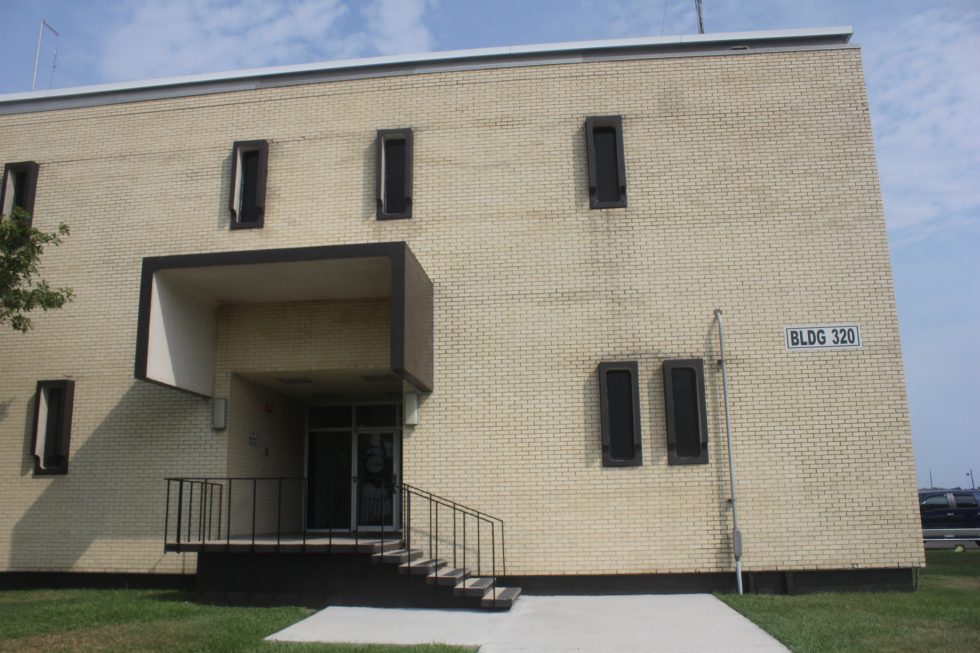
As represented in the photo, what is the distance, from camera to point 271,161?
13109 millimetres

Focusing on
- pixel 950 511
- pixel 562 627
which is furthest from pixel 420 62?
pixel 950 511

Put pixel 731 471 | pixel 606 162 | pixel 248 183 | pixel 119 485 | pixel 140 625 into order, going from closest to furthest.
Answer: pixel 140 625 → pixel 731 471 → pixel 119 485 → pixel 606 162 → pixel 248 183

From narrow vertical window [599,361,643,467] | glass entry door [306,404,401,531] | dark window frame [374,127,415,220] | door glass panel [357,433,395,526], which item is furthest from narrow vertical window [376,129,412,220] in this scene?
door glass panel [357,433,395,526]

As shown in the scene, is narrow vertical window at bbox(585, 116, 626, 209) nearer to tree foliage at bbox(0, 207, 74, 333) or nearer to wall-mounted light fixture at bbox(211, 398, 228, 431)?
wall-mounted light fixture at bbox(211, 398, 228, 431)

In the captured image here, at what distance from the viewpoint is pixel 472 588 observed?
9.77 m

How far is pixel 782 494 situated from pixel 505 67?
24.5ft

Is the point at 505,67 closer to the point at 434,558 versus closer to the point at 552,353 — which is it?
the point at 552,353

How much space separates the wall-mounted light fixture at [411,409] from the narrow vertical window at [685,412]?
11.3ft

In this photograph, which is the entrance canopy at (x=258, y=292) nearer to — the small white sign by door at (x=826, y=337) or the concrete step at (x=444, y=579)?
the concrete step at (x=444, y=579)

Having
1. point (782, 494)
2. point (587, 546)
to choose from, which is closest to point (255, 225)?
point (587, 546)

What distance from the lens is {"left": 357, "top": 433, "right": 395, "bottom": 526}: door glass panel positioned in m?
14.4

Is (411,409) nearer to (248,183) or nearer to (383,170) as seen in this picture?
(383,170)

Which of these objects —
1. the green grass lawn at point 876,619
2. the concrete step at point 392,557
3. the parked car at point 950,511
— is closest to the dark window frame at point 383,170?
the concrete step at point 392,557

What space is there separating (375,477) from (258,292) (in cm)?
426
